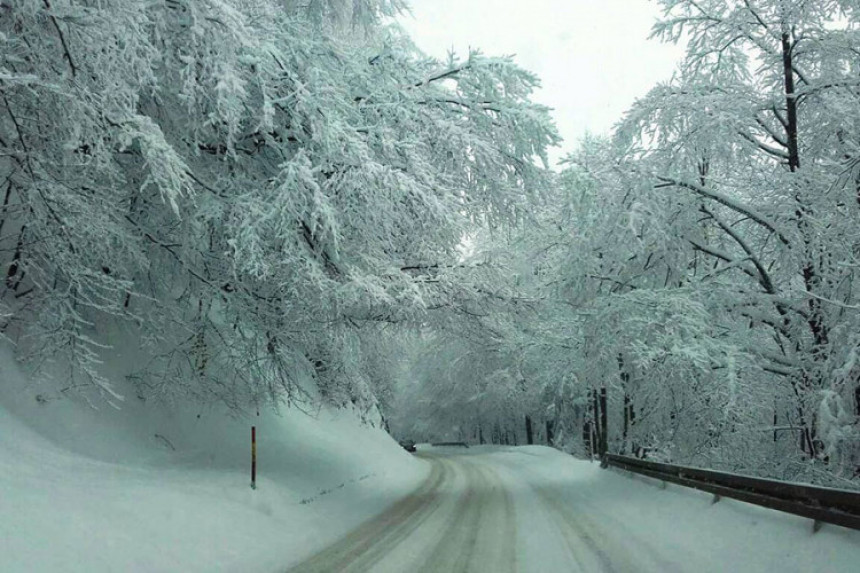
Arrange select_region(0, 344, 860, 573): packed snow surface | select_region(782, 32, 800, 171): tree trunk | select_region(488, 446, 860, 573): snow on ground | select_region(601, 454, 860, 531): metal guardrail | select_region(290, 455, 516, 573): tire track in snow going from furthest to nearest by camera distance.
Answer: select_region(782, 32, 800, 171): tree trunk < select_region(290, 455, 516, 573): tire track in snow < select_region(0, 344, 860, 573): packed snow surface < select_region(488, 446, 860, 573): snow on ground < select_region(601, 454, 860, 531): metal guardrail

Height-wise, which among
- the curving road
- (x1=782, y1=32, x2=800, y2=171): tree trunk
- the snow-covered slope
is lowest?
the curving road

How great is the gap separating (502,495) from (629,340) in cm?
530

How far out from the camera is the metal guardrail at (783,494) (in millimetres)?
5531

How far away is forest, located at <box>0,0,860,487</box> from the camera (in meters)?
7.07

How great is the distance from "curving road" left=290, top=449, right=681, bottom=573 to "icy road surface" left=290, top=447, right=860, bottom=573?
0.01 m

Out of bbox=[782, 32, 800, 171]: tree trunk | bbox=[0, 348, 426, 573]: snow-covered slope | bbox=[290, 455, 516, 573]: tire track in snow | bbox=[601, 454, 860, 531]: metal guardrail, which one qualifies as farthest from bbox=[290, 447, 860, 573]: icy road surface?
bbox=[782, 32, 800, 171]: tree trunk

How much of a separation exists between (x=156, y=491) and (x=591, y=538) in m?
5.52

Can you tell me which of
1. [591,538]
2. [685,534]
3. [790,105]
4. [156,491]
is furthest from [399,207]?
[790,105]

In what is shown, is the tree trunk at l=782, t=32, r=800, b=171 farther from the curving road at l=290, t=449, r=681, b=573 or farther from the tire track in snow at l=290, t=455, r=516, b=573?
the tire track in snow at l=290, t=455, r=516, b=573

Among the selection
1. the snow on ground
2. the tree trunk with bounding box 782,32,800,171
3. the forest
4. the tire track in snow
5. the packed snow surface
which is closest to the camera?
the snow on ground

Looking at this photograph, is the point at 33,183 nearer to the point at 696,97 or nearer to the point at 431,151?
the point at 431,151

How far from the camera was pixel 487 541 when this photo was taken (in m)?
8.21

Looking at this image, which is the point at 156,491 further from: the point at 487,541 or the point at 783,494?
the point at 783,494

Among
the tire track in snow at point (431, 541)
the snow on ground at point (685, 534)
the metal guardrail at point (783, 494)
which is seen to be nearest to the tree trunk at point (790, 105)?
the metal guardrail at point (783, 494)
